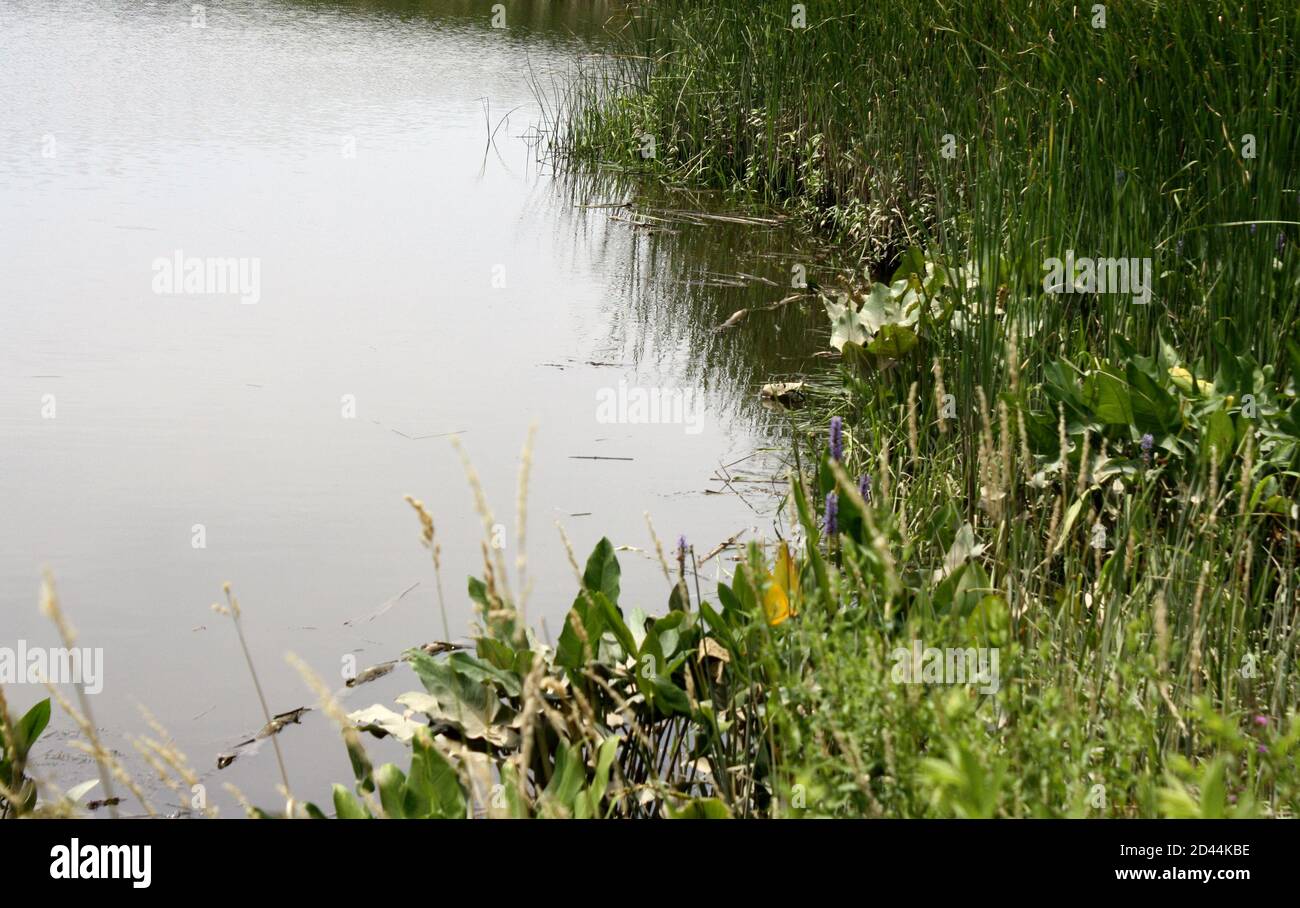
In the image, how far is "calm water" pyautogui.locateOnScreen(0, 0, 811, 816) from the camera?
8.96ft

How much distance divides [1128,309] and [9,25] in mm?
10406

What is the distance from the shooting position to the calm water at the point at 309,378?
273 cm

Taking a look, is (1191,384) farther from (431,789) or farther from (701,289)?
(701,289)

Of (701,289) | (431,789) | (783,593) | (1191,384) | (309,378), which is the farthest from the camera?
(701,289)

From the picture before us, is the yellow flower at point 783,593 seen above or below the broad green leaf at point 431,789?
above

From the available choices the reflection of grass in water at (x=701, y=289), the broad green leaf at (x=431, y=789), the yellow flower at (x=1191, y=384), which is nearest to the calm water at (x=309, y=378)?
the reflection of grass in water at (x=701, y=289)

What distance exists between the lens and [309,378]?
4.15 metres

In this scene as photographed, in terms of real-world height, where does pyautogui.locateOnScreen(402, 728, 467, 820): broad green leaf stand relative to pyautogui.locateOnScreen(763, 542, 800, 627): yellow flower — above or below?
below

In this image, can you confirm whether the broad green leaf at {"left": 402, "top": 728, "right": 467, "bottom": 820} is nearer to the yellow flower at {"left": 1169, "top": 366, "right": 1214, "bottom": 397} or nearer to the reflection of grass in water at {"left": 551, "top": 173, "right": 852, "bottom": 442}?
the yellow flower at {"left": 1169, "top": 366, "right": 1214, "bottom": 397}

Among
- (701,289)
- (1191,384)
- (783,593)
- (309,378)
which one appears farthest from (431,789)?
(701,289)

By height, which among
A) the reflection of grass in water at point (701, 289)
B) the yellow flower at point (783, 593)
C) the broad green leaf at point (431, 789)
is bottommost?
the broad green leaf at point (431, 789)

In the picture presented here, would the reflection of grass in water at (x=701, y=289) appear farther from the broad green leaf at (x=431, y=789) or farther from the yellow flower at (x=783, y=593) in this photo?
the broad green leaf at (x=431, y=789)

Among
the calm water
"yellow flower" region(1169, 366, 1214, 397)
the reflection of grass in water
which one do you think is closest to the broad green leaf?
the calm water
